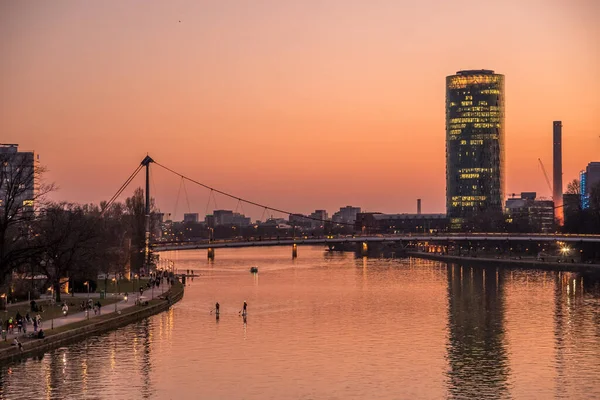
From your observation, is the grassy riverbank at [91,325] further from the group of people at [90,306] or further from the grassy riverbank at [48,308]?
the grassy riverbank at [48,308]

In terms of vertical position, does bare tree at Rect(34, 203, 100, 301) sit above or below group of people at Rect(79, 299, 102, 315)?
above

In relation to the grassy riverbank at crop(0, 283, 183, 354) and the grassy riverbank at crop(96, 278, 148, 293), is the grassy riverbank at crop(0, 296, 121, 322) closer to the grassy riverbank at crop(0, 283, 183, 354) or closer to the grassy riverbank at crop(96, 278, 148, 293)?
the grassy riverbank at crop(0, 283, 183, 354)

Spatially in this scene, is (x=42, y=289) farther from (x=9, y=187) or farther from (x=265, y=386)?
(x=265, y=386)

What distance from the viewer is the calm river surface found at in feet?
161

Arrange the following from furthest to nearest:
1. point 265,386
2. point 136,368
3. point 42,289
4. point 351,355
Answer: point 42,289 < point 351,355 < point 136,368 < point 265,386

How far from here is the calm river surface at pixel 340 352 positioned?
49000mm

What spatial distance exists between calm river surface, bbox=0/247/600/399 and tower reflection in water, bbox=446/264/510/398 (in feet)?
0.34

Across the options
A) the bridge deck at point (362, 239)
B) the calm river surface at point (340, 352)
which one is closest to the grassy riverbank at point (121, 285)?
the calm river surface at point (340, 352)

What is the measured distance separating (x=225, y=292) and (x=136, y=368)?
54484 millimetres

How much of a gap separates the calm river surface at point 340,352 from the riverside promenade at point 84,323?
0.99 metres

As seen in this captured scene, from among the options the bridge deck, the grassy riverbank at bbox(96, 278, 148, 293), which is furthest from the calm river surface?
the bridge deck

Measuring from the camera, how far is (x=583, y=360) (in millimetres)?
57875

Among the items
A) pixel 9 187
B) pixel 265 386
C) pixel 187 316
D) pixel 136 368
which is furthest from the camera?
pixel 187 316

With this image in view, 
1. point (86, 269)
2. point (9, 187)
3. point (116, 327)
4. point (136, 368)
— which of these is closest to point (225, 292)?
point (86, 269)
